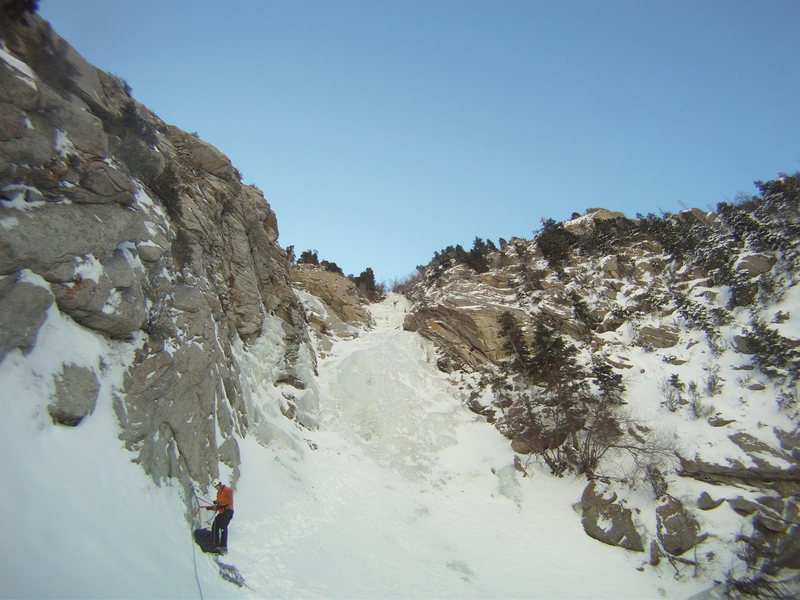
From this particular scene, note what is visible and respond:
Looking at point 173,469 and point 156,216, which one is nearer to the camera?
point 173,469

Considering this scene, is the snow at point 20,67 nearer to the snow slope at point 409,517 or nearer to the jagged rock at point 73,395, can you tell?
the jagged rock at point 73,395

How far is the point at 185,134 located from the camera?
1972cm

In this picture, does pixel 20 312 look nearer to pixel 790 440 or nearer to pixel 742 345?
pixel 790 440

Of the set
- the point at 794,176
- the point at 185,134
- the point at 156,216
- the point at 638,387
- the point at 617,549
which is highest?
the point at 794,176

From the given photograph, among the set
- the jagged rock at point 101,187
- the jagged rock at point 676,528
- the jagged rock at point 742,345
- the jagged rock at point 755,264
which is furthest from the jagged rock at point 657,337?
the jagged rock at point 101,187

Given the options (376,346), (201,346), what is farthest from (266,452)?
(376,346)

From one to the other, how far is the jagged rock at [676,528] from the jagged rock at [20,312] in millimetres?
18299

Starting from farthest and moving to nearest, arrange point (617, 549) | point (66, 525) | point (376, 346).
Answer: point (376, 346)
point (617, 549)
point (66, 525)

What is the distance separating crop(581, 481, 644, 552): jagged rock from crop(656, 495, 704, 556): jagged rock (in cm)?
83

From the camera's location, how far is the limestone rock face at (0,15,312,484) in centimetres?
752

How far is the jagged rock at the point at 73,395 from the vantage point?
669 cm

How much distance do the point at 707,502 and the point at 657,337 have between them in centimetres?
1097

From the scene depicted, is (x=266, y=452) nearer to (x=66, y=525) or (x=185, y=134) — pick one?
(x=66, y=525)

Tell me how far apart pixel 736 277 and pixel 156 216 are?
28770mm
